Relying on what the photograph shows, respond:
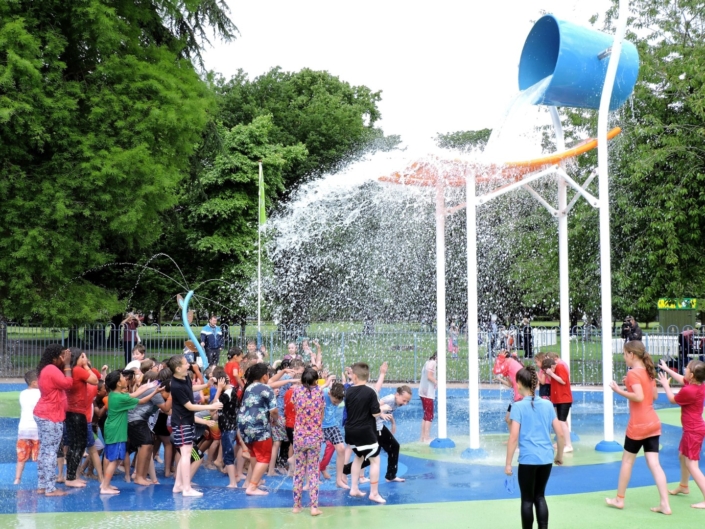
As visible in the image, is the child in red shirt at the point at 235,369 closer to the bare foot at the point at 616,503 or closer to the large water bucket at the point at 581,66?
the bare foot at the point at 616,503

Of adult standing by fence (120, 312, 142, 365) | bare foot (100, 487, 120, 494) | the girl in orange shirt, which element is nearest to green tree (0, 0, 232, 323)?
adult standing by fence (120, 312, 142, 365)

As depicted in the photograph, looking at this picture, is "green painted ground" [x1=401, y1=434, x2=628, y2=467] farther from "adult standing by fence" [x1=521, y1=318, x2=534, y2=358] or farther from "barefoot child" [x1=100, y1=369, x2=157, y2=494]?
"adult standing by fence" [x1=521, y1=318, x2=534, y2=358]

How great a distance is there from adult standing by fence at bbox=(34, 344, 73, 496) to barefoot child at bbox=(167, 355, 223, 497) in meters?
1.39

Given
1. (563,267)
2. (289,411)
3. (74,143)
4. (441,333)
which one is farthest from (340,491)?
(74,143)

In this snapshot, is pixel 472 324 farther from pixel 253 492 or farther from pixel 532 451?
pixel 532 451

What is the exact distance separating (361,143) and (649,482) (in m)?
35.1

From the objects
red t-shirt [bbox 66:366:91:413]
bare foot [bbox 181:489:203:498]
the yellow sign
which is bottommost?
bare foot [bbox 181:489:203:498]

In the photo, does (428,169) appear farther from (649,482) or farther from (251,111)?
(251,111)

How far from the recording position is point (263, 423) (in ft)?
28.6

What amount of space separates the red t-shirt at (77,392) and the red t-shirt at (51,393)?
361 millimetres

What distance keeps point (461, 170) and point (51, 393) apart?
6318 millimetres

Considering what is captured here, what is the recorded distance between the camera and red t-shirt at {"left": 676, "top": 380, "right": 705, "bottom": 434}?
8.30m

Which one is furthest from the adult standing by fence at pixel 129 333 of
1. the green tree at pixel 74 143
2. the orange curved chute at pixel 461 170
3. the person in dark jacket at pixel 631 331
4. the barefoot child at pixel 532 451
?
the barefoot child at pixel 532 451

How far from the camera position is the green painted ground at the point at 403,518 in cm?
757
